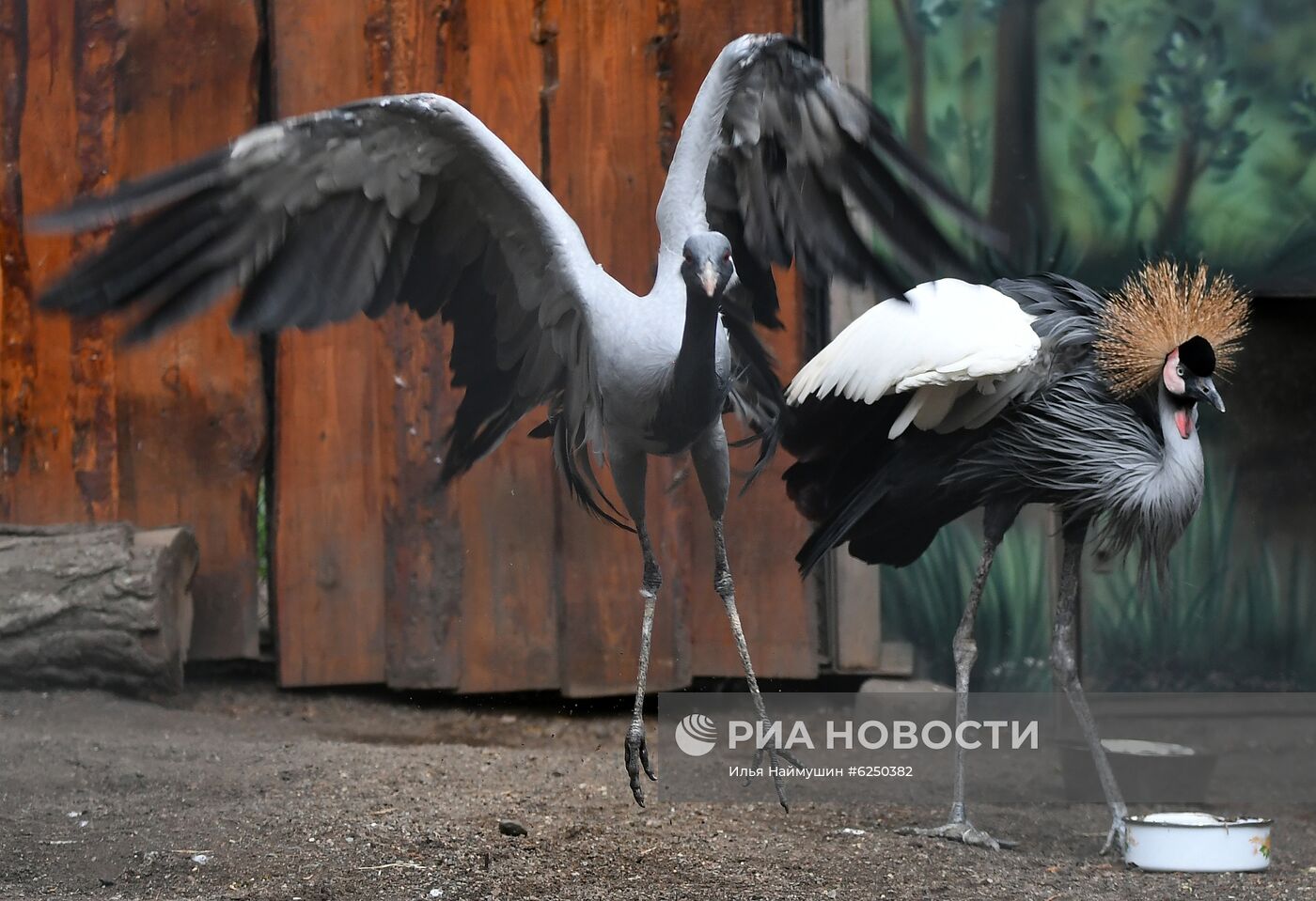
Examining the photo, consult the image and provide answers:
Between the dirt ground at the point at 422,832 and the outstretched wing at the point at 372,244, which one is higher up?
the outstretched wing at the point at 372,244

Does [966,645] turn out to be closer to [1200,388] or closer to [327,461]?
[1200,388]

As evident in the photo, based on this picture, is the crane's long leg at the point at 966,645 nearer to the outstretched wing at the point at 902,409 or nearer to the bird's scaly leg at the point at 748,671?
the outstretched wing at the point at 902,409

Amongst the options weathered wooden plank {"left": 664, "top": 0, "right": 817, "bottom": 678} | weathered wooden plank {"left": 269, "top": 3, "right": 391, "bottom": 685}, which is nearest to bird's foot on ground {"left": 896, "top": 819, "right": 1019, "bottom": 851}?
weathered wooden plank {"left": 664, "top": 0, "right": 817, "bottom": 678}

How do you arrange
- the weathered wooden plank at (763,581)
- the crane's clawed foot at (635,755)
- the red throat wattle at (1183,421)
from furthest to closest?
the weathered wooden plank at (763,581) → the red throat wattle at (1183,421) → the crane's clawed foot at (635,755)

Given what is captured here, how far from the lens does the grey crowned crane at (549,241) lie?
11.9 feet

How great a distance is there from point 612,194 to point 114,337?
1.89 meters

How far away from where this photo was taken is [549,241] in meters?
3.98

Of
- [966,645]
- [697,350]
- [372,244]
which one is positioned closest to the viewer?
[697,350]

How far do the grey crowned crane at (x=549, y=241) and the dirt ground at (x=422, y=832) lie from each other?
0.35 metres

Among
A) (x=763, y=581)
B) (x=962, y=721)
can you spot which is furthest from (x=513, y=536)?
(x=962, y=721)

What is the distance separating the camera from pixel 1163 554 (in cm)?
463

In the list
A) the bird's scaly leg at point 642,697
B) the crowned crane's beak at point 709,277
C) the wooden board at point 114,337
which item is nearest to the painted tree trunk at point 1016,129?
the bird's scaly leg at point 642,697

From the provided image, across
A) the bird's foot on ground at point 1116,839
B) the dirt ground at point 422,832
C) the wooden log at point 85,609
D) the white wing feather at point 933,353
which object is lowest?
the bird's foot on ground at point 1116,839

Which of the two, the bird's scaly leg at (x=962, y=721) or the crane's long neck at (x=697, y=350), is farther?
the bird's scaly leg at (x=962, y=721)
